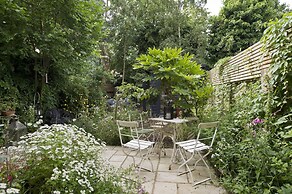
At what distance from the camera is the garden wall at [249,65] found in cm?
281

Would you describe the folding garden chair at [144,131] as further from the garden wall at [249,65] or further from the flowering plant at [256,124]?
the garden wall at [249,65]

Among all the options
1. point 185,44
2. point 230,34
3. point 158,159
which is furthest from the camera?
point 230,34

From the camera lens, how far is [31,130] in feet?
13.1

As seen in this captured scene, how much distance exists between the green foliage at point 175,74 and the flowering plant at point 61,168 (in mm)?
1889

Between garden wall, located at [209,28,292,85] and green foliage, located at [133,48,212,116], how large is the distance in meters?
0.68

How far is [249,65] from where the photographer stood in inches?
135

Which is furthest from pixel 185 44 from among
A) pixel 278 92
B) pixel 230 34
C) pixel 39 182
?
pixel 39 182

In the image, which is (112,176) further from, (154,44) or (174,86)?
(154,44)

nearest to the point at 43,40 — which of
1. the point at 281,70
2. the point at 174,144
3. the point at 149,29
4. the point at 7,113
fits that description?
the point at 7,113

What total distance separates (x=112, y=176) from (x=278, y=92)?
1.90 meters

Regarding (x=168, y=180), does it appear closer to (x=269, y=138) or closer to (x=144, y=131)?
(x=144, y=131)

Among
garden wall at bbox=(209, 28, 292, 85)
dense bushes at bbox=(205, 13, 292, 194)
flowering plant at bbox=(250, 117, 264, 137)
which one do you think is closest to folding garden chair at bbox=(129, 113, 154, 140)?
dense bushes at bbox=(205, 13, 292, 194)

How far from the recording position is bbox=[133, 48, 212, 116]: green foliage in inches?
136

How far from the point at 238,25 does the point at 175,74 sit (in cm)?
799
